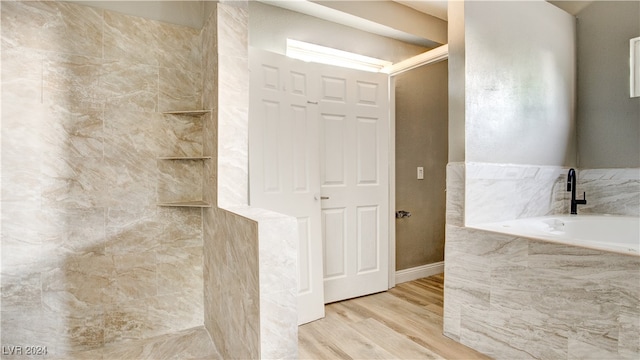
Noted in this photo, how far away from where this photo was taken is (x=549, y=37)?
2.68m

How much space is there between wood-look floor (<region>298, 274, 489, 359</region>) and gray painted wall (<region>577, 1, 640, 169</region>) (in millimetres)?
1800

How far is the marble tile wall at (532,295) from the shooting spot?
5.02 feet

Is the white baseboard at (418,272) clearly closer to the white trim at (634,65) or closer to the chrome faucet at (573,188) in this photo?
the chrome faucet at (573,188)

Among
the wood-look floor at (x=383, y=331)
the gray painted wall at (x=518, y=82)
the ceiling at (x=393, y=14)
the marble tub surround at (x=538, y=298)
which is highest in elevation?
the ceiling at (x=393, y=14)

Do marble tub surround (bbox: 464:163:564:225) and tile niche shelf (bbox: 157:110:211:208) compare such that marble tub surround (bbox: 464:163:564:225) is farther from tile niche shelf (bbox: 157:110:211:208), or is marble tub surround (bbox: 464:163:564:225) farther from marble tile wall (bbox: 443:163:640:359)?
tile niche shelf (bbox: 157:110:211:208)

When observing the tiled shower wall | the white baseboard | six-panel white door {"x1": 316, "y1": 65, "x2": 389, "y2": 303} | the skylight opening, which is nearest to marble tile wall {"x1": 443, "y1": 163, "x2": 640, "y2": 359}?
six-panel white door {"x1": 316, "y1": 65, "x2": 389, "y2": 303}

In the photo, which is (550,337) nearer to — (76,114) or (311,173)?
(311,173)

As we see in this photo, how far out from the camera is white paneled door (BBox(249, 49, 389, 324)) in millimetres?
2428

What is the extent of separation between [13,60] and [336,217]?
227cm

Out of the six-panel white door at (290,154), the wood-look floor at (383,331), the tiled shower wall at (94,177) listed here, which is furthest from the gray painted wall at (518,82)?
the tiled shower wall at (94,177)

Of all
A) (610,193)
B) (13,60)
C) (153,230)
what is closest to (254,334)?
(153,230)

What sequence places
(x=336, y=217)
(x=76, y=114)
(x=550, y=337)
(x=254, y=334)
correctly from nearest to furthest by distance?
(x=254, y=334)
(x=550, y=337)
(x=76, y=114)
(x=336, y=217)

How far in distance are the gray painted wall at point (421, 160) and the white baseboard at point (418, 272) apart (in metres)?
0.05

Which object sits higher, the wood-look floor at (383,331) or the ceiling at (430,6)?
the ceiling at (430,6)
